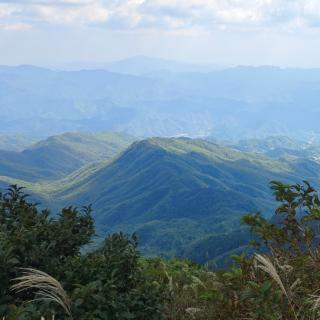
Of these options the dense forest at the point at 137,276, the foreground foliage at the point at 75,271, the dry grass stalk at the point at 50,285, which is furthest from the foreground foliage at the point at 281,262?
the dry grass stalk at the point at 50,285

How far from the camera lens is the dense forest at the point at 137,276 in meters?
5.43

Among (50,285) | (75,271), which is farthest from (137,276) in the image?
(50,285)

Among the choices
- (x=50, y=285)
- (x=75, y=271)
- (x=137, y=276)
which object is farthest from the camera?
(x=137, y=276)

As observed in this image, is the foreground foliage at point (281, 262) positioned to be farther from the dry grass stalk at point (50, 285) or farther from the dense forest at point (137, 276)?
the dry grass stalk at point (50, 285)

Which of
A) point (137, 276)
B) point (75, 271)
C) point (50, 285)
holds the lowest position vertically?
point (137, 276)

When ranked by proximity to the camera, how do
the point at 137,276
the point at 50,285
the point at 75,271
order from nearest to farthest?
1. the point at 50,285
2. the point at 75,271
3. the point at 137,276

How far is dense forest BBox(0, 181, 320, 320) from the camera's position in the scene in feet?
17.8

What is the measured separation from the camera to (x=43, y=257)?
21.5 feet

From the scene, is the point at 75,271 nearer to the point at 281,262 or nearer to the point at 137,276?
the point at 137,276

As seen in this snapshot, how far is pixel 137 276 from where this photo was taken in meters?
6.78

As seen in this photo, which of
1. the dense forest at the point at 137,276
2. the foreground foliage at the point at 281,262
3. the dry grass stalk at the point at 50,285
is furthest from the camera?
the foreground foliage at the point at 281,262

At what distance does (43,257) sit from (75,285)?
78 centimetres

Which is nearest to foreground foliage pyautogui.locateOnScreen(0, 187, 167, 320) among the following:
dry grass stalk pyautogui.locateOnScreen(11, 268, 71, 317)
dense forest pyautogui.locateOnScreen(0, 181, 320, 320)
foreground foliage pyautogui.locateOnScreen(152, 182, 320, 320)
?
dense forest pyautogui.locateOnScreen(0, 181, 320, 320)

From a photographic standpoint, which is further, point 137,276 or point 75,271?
point 137,276
